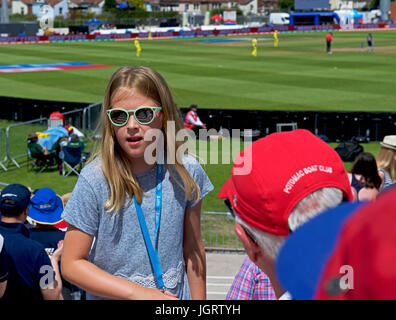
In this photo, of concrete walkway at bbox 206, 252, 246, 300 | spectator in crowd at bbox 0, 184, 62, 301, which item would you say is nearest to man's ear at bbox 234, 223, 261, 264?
spectator in crowd at bbox 0, 184, 62, 301

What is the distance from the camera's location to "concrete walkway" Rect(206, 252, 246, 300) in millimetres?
7336

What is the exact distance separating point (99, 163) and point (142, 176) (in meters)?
0.21

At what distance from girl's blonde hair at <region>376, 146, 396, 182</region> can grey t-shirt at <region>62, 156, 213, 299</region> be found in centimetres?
464

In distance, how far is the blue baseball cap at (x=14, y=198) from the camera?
14.7 ft

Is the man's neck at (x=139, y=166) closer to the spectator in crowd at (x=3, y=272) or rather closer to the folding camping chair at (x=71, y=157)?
the spectator in crowd at (x=3, y=272)

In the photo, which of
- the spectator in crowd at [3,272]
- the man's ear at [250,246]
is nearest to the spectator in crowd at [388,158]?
the spectator in crowd at [3,272]

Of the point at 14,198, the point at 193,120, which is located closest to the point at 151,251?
the point at 14,198

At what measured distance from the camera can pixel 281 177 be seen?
5.14 feet

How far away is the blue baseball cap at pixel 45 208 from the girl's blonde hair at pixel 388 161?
3731mm

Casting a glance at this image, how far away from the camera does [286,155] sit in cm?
160

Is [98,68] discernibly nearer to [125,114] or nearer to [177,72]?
[177,72]

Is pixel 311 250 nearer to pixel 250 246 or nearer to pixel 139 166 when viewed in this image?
pixel 250 246

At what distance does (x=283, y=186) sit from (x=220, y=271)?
6742mm

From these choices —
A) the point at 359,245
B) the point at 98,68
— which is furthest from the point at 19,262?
the point at 98,68
